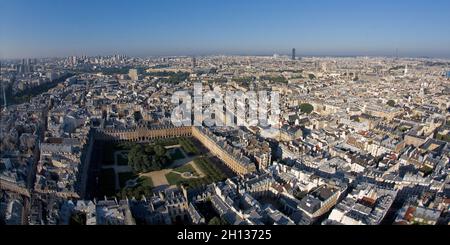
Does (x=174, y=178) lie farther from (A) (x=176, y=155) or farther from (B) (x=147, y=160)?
(A) (x=176, y=155)

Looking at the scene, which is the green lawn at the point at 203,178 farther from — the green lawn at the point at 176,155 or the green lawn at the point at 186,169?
the green lawn at the point at 176,155

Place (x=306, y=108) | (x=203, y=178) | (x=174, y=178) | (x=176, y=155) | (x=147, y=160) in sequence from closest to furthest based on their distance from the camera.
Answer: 1. (x=203, y=178)
2. (x=174, y=178)
3. (x=147, y=160)
4. (x=176, y=155)
5. (x=306, y=108)

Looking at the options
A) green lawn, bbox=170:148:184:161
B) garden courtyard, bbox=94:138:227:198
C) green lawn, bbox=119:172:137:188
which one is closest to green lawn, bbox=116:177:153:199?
garden courtyard, bbox=94:138:227:198

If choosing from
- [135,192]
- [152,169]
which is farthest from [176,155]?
[135,192]

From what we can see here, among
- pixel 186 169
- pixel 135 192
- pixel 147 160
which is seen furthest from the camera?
pixel 186 169

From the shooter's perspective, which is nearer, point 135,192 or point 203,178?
point 135,192

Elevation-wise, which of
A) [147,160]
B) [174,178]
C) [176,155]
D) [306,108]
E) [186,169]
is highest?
[306,108]

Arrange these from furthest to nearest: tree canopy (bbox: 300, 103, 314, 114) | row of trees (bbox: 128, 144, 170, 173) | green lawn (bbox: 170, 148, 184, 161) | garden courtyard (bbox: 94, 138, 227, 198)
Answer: tree canopy (bbox: 300, 103, 314, 114) < green lawn (bbox: 170, 148, 184, 161) < row of trees (bbox: 128, 144, 170, 173) < garden courtyard (bbox: 94, 138, 227, 198)

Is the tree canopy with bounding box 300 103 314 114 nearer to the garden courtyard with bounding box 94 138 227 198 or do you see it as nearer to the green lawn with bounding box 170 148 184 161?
the garden courtyard with bounding box 94 138 227 198

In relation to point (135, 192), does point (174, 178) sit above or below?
below

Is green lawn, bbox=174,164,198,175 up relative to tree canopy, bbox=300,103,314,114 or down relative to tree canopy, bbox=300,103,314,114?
down
